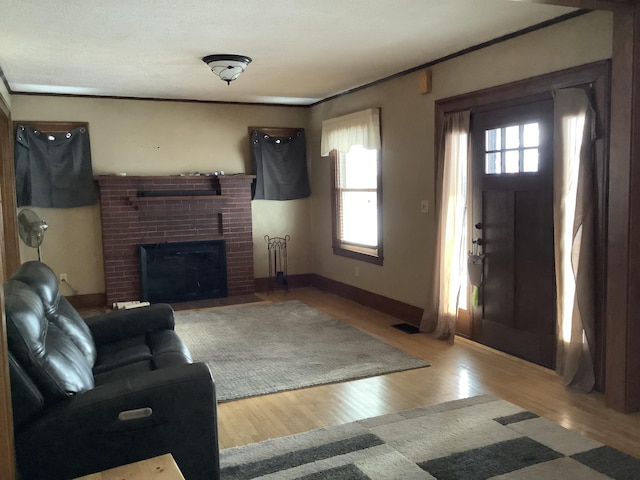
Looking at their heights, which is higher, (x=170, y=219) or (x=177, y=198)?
(x=177, y=198)

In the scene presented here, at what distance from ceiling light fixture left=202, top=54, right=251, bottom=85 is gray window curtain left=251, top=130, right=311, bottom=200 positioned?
2303 mm

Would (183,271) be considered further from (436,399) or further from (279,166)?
(436,399)

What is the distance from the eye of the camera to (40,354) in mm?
2100

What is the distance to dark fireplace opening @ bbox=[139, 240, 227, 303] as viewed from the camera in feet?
20.8

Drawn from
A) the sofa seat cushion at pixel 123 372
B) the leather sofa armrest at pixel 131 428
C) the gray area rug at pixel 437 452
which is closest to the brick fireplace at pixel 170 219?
the sofa seat cushion at pixel 123 372

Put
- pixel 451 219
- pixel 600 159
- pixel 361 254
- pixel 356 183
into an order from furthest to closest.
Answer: pixel 356 183, pixel 361 254, pixel 451 219, pixel 600 159

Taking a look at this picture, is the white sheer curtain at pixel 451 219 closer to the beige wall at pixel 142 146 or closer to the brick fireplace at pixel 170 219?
the brick fireplace at pixel 170 219

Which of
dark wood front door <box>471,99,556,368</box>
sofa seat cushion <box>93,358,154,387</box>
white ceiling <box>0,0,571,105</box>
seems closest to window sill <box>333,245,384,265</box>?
dark wood front door <box>471,99,556,368</box>

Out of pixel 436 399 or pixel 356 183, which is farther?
pixel 356 183

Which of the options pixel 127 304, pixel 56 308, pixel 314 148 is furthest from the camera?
pixel 314 148

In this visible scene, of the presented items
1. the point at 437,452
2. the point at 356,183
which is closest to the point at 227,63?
the point at 356,183

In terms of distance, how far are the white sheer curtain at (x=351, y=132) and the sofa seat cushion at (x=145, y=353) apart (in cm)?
304

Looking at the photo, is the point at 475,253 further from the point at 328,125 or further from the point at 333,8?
the point at 328,125

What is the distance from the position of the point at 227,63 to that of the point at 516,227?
255cm
